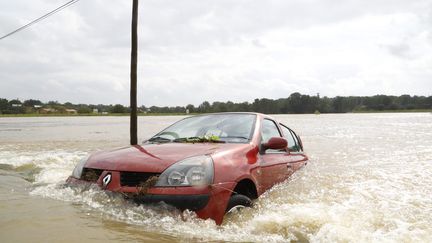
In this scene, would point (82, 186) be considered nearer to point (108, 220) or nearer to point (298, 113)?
point (108, 220)

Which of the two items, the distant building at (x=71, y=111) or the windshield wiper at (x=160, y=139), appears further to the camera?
the distant building at (x=71, y=111)

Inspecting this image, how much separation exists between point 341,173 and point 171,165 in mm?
5039

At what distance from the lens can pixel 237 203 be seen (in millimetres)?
4098

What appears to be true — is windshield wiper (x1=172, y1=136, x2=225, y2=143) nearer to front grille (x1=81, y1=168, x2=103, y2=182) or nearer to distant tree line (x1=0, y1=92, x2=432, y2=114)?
front grille (x1=81, y1=168, x2=103, y2=182)

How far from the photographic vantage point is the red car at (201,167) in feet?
12.4

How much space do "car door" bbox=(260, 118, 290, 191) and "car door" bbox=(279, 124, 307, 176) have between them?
18 centimetres

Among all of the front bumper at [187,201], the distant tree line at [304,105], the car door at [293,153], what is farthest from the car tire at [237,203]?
the distant tree line at [304,105]

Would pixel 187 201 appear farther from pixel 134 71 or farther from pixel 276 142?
pixel 134 71

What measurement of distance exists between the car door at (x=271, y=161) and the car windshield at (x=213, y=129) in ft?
0.83

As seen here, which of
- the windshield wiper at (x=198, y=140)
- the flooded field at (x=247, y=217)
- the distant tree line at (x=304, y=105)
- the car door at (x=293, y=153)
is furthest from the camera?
the distant tree line at (x=304, y=105)

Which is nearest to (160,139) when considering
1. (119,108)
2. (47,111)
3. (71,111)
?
(119,108)

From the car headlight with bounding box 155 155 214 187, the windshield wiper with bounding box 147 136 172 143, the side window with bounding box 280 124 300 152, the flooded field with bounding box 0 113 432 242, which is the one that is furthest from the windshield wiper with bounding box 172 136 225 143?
the side window with bounding box 280 124 300 152

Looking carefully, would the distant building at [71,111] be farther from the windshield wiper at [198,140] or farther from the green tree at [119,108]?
the windshield wiper at [198,140]

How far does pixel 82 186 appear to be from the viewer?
452 cm
